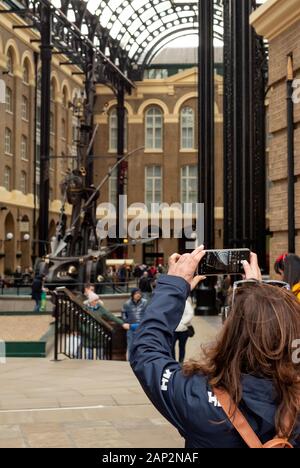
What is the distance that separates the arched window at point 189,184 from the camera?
2414 inches

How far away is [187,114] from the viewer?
61719 millimetres

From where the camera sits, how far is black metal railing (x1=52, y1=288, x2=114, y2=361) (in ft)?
42.6

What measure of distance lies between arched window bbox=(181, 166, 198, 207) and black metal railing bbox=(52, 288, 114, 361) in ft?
157

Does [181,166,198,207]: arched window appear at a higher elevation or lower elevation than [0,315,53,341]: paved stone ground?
higher

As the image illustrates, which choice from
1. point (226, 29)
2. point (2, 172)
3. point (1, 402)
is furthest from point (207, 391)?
point (2, 172)

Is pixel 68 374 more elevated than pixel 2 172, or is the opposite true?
pixel 2 172

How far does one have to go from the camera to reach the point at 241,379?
6.84 ft

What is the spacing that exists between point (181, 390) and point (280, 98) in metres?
6.80

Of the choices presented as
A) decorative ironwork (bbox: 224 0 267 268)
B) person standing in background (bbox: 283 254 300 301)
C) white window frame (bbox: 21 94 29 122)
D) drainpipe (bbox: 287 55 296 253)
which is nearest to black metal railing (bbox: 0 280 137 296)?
decorative ironwork (bbox: 224 0 267 268)

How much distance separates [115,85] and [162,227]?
1276cm

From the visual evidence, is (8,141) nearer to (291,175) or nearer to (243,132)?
(243,132)

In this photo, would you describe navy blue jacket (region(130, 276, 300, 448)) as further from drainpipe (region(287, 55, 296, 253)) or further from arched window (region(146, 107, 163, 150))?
arched window (region(146, 107, 163, 150))

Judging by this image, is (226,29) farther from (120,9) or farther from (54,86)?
(54,86)

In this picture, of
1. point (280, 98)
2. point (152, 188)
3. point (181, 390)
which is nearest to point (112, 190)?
point (152, 188)
